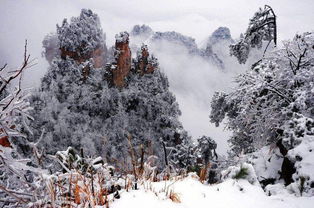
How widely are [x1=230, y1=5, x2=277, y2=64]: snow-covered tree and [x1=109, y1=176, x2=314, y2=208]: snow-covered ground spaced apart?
9.53m

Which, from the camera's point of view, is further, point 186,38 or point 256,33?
point 186,38

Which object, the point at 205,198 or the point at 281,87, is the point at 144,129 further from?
the point at 205,198

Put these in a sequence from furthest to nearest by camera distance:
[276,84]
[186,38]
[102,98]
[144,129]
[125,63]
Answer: [186,38] < [125,63] < [102,98] < [144,129] < [276,84]

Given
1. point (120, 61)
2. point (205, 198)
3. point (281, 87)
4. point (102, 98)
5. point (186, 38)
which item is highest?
point (186, 38)

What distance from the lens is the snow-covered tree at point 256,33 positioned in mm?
11617

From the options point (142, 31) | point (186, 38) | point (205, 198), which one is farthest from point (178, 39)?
point (205, 198)

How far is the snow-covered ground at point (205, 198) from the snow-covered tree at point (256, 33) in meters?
9.53

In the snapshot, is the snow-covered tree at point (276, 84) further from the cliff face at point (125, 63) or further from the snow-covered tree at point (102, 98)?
the cliff face at point (125, 63)

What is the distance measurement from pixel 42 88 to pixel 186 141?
16.4 metres

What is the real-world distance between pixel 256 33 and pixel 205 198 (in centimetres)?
1064

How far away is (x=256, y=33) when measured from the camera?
1206 centimetres

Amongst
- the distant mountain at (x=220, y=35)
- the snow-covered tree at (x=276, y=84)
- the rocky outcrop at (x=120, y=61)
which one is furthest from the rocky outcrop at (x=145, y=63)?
the distant mountain at (x=220, y=35)

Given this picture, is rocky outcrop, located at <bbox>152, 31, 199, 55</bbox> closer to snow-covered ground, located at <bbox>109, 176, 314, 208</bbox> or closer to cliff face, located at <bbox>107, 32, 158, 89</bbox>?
cliff face, located at <bbox>107, 32, 158, 89</bbox>

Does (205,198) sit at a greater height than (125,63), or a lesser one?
lesser
